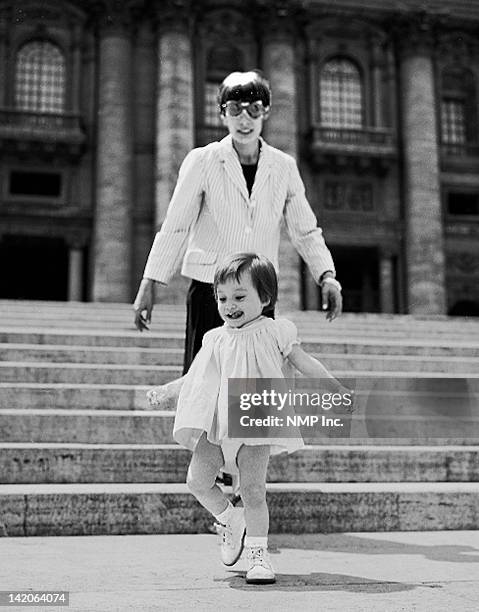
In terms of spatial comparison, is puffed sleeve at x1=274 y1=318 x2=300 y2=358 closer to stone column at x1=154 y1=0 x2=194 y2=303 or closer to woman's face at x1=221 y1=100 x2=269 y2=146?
woman's face at x1=221 y1=100 x2=269 y2=146

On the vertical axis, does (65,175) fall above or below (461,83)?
below

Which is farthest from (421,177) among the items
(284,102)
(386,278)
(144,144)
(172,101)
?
(144,144)

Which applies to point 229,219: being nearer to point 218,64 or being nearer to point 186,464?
point 186,464

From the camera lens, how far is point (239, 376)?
3.29m

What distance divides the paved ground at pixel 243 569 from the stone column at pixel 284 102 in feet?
67.6

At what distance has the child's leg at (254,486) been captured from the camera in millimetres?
3318

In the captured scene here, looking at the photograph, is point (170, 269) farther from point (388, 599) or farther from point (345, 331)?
point (345, 331)

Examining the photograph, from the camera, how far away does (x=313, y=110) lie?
91.5 ft

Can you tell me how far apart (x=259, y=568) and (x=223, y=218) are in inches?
70.3

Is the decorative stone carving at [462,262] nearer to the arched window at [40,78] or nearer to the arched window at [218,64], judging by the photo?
the arched window at [218,64]

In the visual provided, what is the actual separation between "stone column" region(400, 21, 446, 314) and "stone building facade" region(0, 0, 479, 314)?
47 mm

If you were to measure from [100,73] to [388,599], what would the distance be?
1015 inches

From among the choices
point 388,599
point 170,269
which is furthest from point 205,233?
point 388,599

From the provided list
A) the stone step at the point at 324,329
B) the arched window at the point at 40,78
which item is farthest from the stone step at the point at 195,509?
the arched window at the point at 40,78
